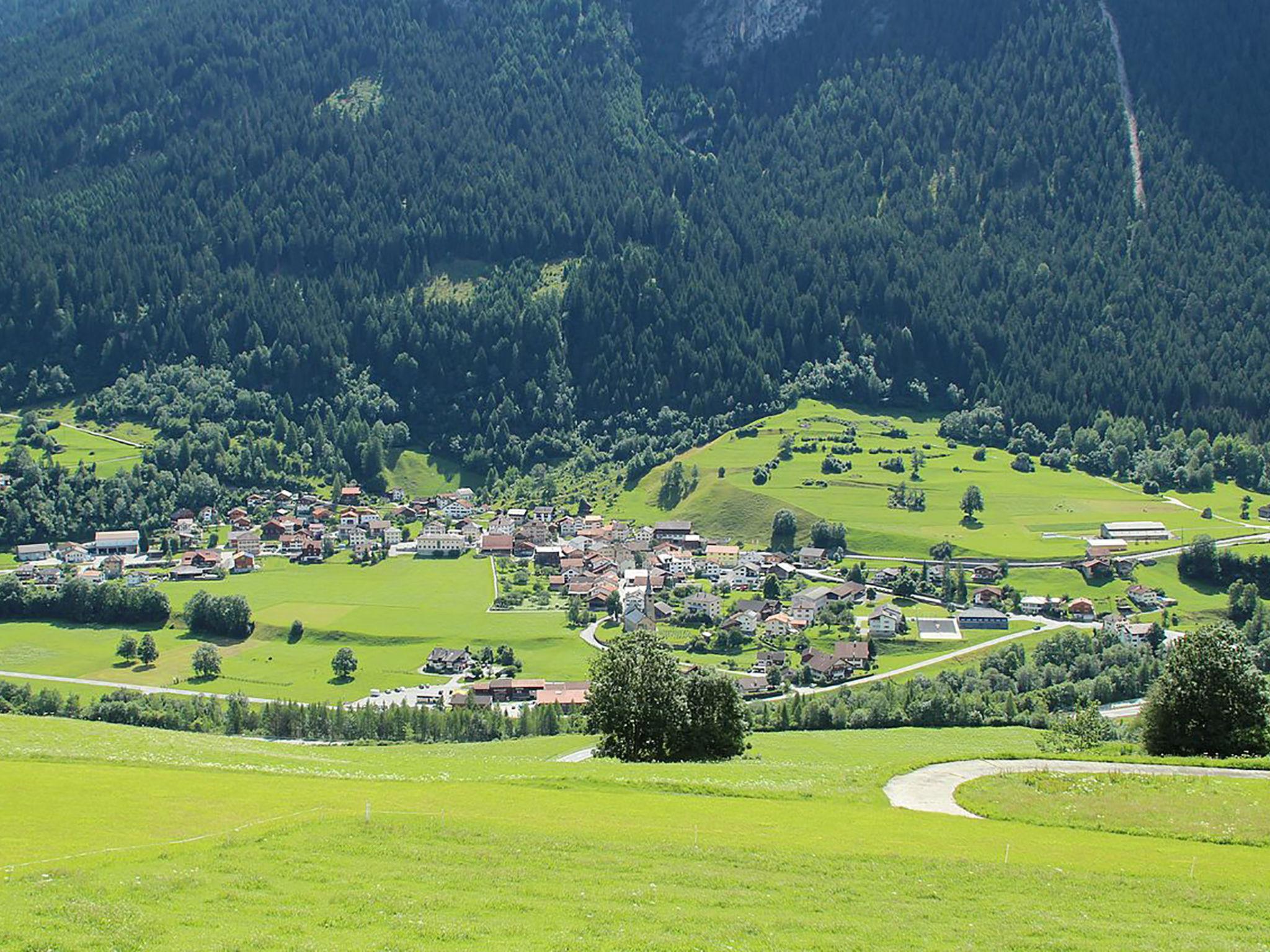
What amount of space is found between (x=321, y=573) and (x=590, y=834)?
126755 millimetres

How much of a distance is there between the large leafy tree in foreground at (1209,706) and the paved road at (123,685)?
7238 centimetres

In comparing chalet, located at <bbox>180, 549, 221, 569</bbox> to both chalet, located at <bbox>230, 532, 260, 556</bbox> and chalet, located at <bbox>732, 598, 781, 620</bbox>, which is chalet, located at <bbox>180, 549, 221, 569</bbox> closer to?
chalet, located at <bbox>230, 532, 260, 556</bbox>

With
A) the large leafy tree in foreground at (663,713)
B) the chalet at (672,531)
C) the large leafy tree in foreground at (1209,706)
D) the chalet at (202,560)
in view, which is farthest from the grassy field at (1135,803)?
the chalet at (202,560)

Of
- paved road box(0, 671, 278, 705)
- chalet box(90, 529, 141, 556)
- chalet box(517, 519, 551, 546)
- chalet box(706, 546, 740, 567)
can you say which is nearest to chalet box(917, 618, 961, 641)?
chalet box(706, 546, 740, 567)

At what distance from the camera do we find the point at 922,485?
184 metres

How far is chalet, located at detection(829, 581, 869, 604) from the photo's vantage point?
13800 centimetres

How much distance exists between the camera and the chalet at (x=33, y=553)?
16588cm

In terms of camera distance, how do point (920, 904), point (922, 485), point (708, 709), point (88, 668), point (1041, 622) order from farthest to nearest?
point (922, 485) < point (1041, 622) < point (88, 668) < point (708, 709) < point (920, 904)

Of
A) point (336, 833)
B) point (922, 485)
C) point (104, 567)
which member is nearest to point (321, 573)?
point (104, 567)

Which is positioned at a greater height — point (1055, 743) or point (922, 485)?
point (922, 485)

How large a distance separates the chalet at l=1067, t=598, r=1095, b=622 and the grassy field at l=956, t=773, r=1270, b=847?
83.5 meters

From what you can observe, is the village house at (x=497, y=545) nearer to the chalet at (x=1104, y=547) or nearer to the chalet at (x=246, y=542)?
the chalet at (x=246, y=542)

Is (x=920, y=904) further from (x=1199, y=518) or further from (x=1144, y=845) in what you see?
(x=1199, y=518)

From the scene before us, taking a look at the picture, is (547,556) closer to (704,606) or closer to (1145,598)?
(704,606)
